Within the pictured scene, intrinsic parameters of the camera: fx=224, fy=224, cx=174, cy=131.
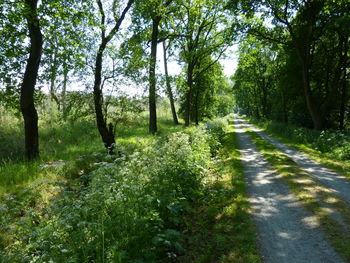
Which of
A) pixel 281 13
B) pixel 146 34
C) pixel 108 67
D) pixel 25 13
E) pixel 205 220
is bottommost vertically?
pixel 205 220

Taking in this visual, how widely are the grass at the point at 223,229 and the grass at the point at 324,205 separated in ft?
A: 5.14

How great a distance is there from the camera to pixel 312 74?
24828 mm

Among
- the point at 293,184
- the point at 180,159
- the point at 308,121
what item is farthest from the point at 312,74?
the point at 180,159

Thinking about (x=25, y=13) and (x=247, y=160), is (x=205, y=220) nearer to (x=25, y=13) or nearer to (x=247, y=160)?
(x=247, y=160)

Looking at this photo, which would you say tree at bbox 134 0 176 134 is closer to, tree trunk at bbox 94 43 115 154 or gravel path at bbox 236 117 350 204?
tree trunk at bbox 94 43 115 154

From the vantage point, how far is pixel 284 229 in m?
5.10

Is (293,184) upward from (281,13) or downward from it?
downward

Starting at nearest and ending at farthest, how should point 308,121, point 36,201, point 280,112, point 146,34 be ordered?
point 36,201 → point 146,34 → point 308,121 → point 280,112

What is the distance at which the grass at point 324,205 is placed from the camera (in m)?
4.56

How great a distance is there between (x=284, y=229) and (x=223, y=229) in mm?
1364

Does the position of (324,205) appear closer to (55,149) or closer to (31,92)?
(31,92)

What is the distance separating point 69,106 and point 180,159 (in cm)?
672

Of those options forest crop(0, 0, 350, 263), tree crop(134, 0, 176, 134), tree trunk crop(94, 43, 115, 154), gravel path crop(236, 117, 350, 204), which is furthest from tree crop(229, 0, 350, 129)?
tree trunk crop(94, 43, 115, 154)

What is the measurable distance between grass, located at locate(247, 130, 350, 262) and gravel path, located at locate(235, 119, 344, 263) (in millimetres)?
178
